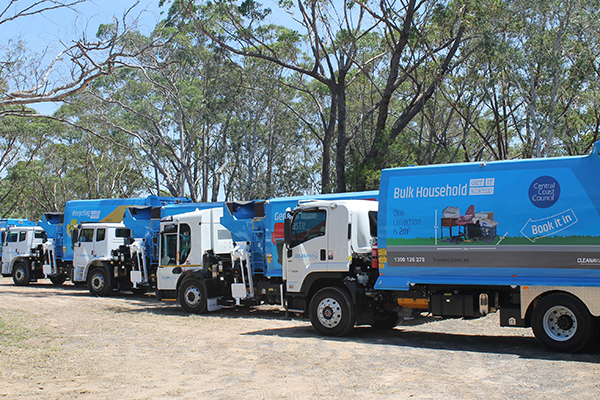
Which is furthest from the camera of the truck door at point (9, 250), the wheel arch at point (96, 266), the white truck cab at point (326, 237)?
the truck door at point (9, 250)

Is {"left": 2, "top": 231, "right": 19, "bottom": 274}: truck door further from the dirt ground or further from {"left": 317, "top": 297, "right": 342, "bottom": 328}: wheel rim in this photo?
{"left": 317, "top": 297, "right": 342, "bottom": 328}: wheel rim

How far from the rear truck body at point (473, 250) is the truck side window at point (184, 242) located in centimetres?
512

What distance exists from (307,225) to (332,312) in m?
1.81

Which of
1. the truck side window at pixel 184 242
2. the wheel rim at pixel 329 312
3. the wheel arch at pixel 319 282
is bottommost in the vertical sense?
the wheel rim at pixel 329 312

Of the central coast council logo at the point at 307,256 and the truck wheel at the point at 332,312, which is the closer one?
the truck wheel at the point at 332,312

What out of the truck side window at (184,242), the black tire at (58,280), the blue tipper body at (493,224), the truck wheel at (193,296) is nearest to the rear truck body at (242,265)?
the truck wheel at (193,296)

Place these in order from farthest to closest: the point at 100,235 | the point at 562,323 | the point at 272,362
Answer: the point at 100,235 → the point at 562,323 → the point at 272,362

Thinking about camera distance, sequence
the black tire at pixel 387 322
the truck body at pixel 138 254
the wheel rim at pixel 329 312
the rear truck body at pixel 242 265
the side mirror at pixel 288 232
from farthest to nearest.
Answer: the truck body at pixel 138 254, the rear truck body at pixel 242 265, the black tire at pixel 387 322, the side mirror at pixel 288 232, the wheel rim at pixel 329 312

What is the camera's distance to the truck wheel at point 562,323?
884cm

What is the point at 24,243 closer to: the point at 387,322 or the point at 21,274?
the point at 21,274

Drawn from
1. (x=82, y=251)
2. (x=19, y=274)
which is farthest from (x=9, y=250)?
(x=82, y=251)

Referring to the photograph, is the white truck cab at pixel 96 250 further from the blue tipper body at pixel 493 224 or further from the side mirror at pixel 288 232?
the blue tipper body at pixel 493 224

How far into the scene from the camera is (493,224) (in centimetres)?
966

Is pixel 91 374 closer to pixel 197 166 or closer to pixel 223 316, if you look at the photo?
pixel 223 316
